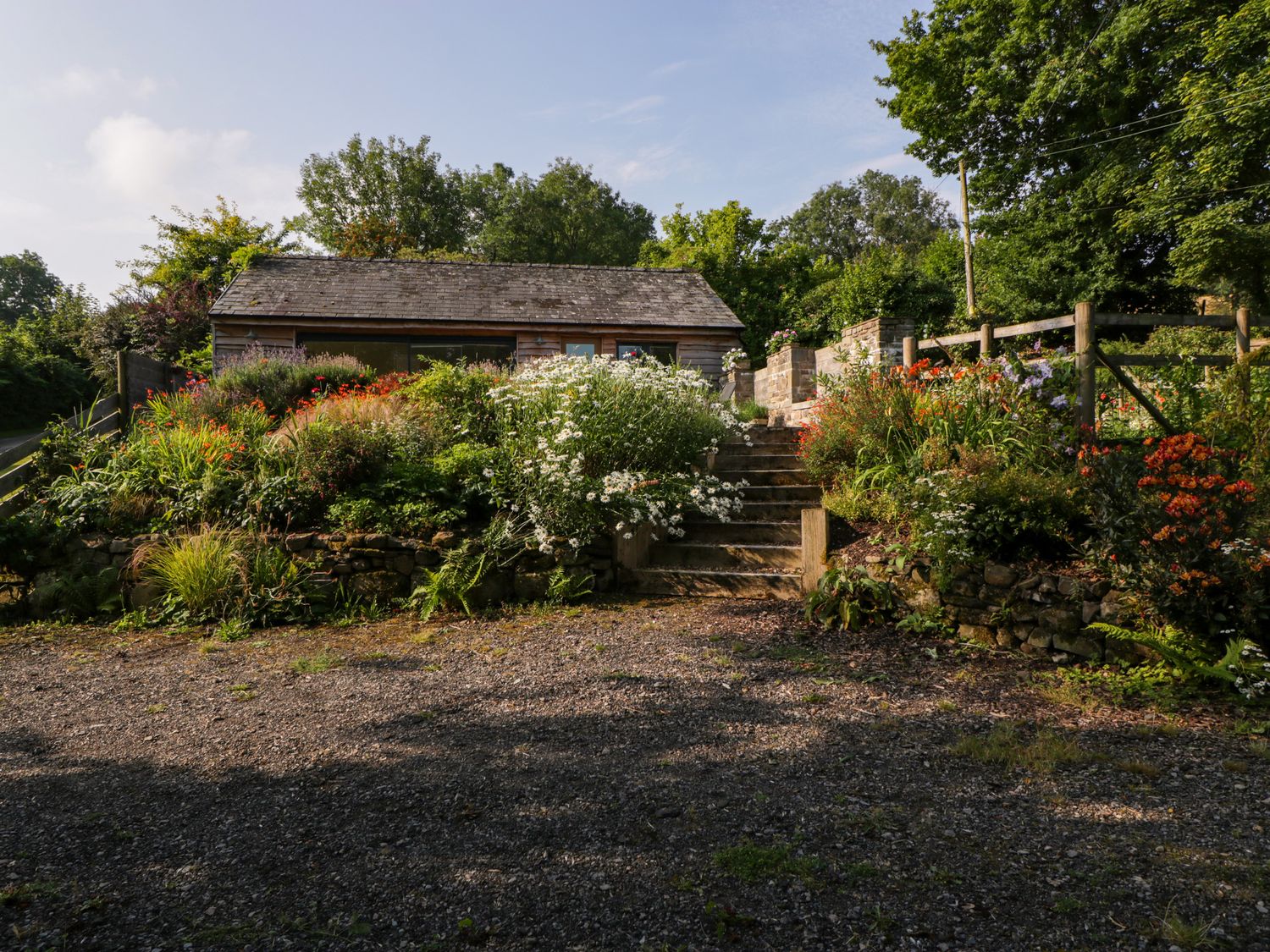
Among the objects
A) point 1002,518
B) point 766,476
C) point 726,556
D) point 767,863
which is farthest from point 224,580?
point 1002,518

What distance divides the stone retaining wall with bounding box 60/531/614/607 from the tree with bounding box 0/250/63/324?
2689 inches

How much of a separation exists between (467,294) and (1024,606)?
14787 millimetres

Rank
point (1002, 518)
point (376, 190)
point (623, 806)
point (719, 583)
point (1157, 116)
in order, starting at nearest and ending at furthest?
point (623, 806) → point (1002, 518) → point (719, 583) → point (1157, 116) → point (376, 190)

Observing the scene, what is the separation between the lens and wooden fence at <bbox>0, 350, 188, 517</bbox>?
6.51m

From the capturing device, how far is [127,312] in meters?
19.3

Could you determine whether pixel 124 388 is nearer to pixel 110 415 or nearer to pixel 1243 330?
pixel 110 415

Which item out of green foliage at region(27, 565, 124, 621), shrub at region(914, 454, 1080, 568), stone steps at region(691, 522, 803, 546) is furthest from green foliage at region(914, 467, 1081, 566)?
green foliage at region(27, 565, 124, 621)

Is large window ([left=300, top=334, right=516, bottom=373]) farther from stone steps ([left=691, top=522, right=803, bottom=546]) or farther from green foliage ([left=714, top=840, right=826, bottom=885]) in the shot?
green foliage ([left=714, top=840, right=826, bottom=885])

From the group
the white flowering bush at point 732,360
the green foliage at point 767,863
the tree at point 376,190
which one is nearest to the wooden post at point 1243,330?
the green foliage at point 767,863

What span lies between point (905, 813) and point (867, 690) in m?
1.42

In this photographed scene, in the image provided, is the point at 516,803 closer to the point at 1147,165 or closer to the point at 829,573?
the point at 829,573

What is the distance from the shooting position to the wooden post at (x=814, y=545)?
582 centimetres

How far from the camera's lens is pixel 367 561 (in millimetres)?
6121

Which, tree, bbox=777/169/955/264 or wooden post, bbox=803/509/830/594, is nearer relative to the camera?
wooden post, bbox=803/509/830/594
